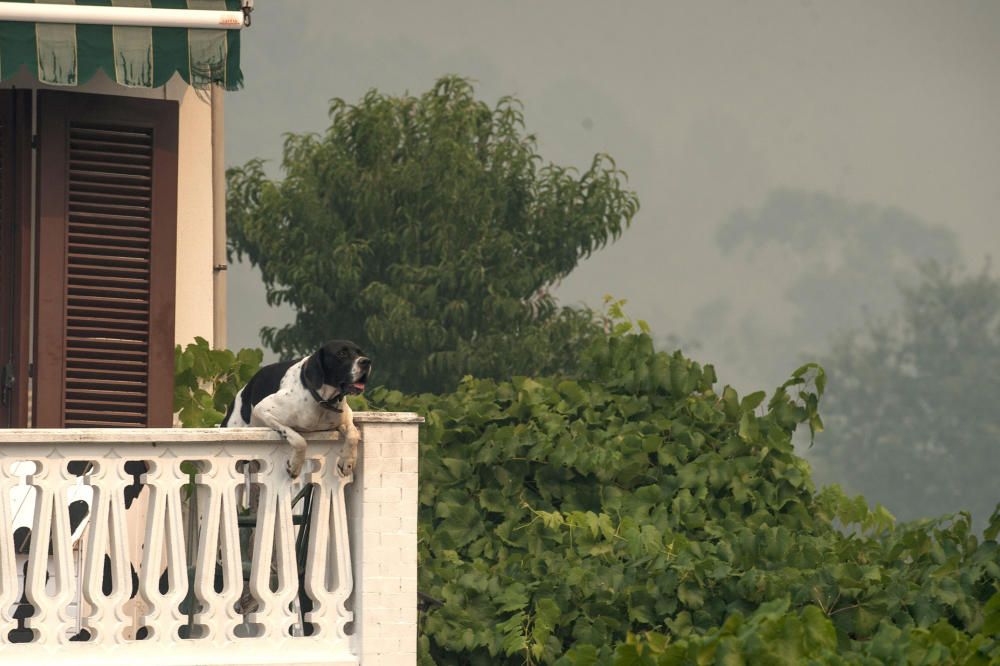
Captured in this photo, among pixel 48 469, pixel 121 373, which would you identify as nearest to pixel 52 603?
pixel 48 469

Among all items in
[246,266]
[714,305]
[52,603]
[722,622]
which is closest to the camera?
[52,603]

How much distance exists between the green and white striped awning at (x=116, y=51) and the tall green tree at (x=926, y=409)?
6011 cm

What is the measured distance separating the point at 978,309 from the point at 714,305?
32.7 ft

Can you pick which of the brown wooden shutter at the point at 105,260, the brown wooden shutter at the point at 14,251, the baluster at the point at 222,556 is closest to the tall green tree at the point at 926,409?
the brown wooden shutter at the point at 105,260

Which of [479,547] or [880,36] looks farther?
[880,36]

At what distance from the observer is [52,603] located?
876 cm

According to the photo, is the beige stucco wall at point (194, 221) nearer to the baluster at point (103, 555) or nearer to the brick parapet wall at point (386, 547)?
the baluster at point (103, 555)

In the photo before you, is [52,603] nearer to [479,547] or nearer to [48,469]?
[48,469]

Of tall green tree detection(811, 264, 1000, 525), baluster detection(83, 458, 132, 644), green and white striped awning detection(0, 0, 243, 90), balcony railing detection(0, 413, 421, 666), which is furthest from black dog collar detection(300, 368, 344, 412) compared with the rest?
tall green tree detection(811, 264, 1000, 525)

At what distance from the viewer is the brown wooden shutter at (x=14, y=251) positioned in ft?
36.1

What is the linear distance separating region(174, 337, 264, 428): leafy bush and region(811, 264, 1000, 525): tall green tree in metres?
57.5

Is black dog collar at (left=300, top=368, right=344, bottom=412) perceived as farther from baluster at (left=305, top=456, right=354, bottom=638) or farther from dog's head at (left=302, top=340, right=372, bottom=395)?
baluster at (left=305, top=456, right=354, bottom=638)

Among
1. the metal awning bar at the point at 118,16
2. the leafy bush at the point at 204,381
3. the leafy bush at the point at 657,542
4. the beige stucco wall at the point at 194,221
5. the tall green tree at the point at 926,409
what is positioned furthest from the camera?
the tall green tree at the point at 926,409

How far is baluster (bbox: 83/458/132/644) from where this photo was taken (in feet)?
28.8
